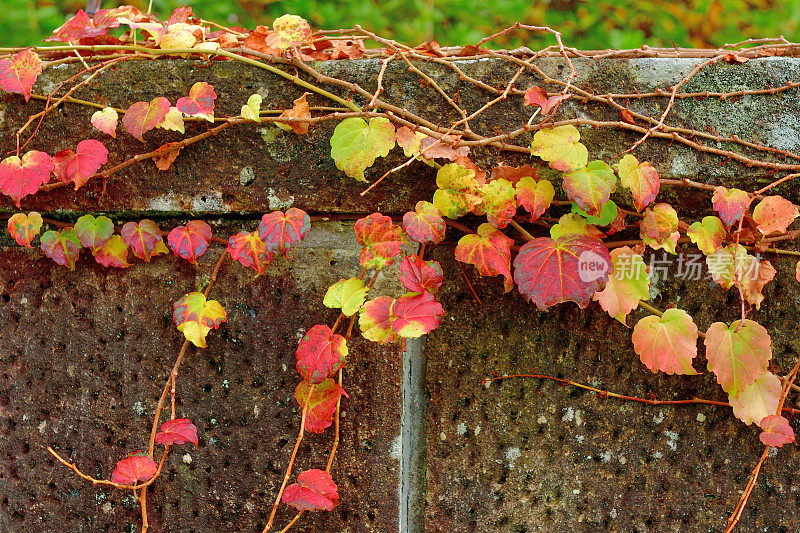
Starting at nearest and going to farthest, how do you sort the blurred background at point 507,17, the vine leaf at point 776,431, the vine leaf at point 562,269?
the vine leaf at point 562,269 < the vine leaf at point 776,431 < the blurred background at point 507,17

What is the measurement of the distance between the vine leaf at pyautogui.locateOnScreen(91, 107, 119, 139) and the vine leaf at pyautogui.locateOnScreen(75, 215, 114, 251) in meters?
0.16

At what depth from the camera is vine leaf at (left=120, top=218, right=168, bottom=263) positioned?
980mm

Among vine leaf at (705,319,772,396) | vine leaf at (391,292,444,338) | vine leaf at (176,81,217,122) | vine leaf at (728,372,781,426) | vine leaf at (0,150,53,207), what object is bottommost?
vine leaf at (728,372,781,426)

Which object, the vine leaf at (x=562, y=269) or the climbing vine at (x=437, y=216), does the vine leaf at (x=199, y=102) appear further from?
the vine leaf at (x=562, y=269)

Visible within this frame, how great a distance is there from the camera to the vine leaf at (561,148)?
0.87 meters

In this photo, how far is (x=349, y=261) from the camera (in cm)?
98

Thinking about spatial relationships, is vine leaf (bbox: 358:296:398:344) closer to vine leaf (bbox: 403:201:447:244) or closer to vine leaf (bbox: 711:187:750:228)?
vine leaf (bbox: 403:201:447:244)

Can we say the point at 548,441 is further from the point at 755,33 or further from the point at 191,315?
the point at 755,33

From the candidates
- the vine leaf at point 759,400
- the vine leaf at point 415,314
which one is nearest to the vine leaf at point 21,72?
the vine leaf at point 415,314

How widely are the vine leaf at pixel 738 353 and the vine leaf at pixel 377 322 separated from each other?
0.52 meters

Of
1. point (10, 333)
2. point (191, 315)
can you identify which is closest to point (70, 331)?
point (10, 333)

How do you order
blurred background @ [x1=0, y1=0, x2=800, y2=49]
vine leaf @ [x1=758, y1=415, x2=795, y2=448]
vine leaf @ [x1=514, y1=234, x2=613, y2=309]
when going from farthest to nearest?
blurred background @ [x1=0, y1=0, x2=800, y2=49] < vine leaf @ [x1=758, y1=415, x2=795, y2=448] < vine leaf @ [x1=514, y1=234, x2=613, y2=309]

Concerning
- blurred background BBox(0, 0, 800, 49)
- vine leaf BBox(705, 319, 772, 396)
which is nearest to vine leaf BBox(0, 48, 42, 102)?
vine leaf BBox(705, 319, 772, 396)

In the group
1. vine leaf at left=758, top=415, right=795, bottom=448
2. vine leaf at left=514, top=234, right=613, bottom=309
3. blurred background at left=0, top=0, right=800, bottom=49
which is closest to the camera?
vine leaf at left=514, top=234, right=613, bottom=309
